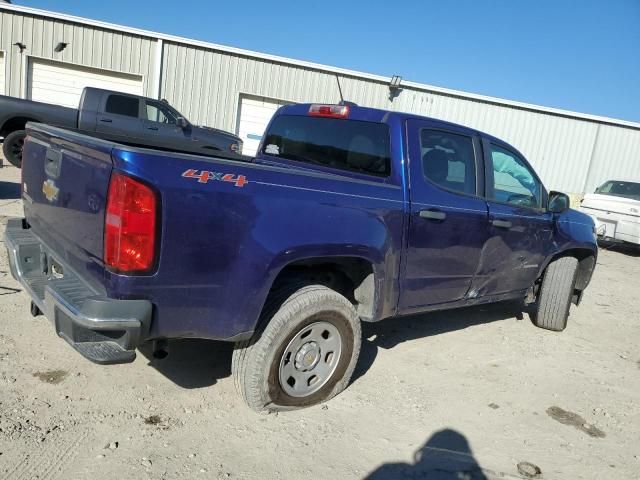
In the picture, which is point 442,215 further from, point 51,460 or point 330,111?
point 51,460

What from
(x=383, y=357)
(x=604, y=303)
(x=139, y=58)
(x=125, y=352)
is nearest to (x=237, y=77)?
(x=139, y=58)

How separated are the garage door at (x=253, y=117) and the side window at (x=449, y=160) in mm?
13485

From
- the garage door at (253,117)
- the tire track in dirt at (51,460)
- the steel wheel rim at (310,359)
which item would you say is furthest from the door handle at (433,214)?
the garage door at (253,117)

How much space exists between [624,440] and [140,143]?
3.70 metres

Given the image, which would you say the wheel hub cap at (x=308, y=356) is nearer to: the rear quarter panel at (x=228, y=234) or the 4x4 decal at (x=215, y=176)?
the rear quarter panel at (x=228, y=234)

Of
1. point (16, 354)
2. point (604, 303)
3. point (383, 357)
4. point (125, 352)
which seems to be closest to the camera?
point (125, 352)

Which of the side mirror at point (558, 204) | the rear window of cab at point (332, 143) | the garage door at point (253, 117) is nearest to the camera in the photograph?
the rear window of cab at point (332, 143)

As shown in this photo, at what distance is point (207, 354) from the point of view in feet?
13.1

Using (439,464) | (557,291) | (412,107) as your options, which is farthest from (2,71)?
(439,464)

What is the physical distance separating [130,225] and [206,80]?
14998mm

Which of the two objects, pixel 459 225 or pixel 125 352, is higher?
pixel 459 225

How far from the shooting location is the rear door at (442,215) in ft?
11.8

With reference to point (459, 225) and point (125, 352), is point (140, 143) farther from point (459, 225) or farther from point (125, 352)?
point (459, 225)

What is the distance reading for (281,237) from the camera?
2779 millimetres
